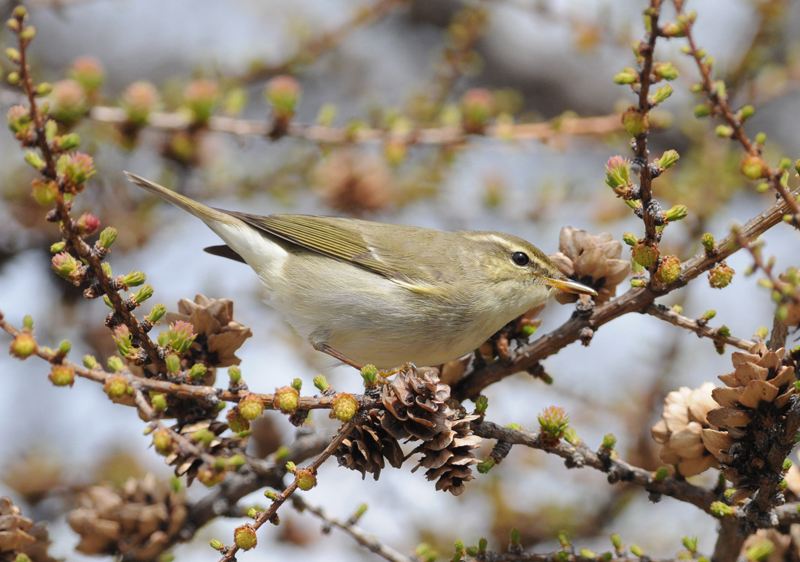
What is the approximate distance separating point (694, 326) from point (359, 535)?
5.09 ft

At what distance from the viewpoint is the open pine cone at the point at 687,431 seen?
239 centimetres

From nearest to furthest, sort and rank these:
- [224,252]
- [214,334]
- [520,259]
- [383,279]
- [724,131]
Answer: [724,131] < [214,334] < [383,279] < [224,252] < [520,259]

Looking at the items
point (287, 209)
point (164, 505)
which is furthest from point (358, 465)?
point (287, 209)

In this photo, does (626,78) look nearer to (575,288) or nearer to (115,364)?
(575,288)

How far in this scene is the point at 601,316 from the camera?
8.73 feet

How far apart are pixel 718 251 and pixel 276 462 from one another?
76.2 inches

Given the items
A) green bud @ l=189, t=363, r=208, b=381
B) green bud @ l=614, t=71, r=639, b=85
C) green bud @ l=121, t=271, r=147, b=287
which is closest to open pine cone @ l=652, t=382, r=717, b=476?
green bud @ l=614, t=71, r=639, b=85

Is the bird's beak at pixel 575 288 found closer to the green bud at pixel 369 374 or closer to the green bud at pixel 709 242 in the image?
the green bud at pixel 709 242

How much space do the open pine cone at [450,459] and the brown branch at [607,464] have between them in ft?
0.77

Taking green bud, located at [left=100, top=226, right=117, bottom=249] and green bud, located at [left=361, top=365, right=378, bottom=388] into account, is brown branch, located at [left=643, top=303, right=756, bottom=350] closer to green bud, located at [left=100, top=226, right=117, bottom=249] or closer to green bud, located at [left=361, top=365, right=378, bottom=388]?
green bud, located at [left=361, top=365, right=378, bottom=388]

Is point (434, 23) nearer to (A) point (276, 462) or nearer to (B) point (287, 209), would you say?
(B) point (287, 209)

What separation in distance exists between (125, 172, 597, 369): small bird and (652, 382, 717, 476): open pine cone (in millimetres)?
1007

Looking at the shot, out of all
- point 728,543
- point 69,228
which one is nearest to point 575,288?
point 728,543

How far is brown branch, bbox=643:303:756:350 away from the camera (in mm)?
2369
